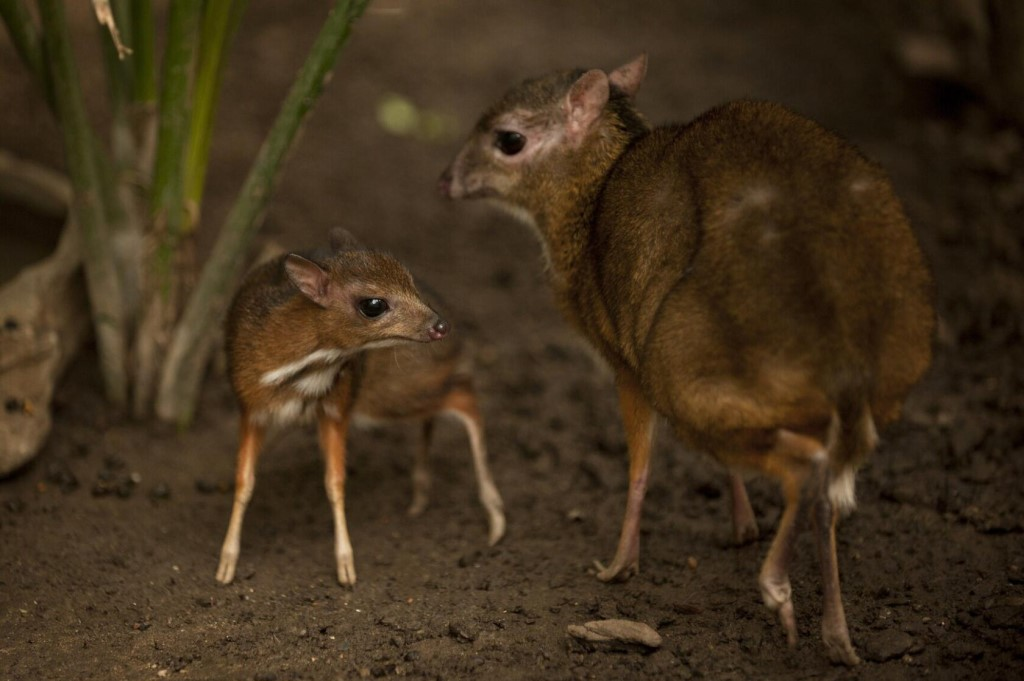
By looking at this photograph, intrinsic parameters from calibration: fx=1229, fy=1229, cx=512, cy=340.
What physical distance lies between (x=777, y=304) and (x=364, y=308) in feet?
6.37

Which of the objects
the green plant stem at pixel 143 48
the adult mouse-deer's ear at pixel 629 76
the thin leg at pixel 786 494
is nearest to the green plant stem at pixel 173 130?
the green plant stem at pixel 143 48

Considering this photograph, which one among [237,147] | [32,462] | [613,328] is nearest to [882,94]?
[237,147]

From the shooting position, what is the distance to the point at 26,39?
Answer: 5.75 metres

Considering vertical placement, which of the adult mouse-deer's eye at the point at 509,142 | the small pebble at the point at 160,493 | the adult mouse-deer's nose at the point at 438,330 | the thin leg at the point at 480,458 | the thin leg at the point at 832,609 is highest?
the adult mouse-deer's eye at the point at 509,142

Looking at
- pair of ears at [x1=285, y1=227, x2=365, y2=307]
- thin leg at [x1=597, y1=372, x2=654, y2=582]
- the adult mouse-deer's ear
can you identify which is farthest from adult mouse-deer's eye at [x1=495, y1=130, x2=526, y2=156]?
thin leg at [x1=597, y1=372, x2=654, y2=582]

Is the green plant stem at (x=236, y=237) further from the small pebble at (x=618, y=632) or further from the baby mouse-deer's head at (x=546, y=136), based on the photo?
the small pebble at (x=618, y=632)

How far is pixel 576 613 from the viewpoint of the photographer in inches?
197

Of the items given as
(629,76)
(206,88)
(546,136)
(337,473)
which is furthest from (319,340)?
(629,76)

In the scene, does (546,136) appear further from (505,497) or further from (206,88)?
(505,497)

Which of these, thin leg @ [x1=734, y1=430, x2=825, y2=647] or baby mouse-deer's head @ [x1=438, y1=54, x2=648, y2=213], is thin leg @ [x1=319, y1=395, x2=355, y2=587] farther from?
thin leg @ [x1=734, y1=430, x2=825, y2=647]

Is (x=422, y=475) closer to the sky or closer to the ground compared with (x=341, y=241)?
closer to the ground

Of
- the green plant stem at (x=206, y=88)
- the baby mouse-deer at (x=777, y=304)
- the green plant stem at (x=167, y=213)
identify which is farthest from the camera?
the green plant stem at (x=206, y=88)

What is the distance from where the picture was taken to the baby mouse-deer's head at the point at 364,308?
5320mm

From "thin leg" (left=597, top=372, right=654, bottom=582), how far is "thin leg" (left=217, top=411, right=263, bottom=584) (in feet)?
5.26
